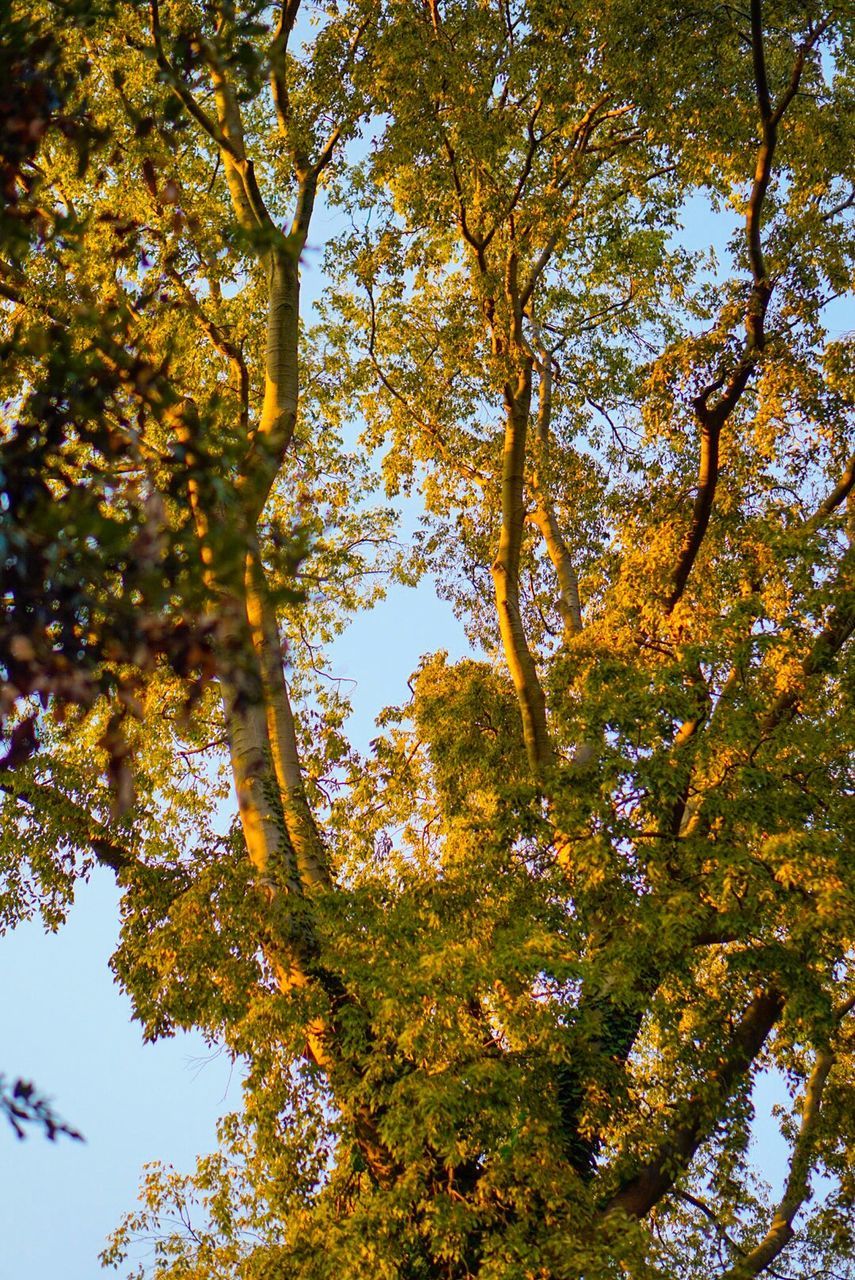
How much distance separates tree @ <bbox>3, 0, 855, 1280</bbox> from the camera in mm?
8906

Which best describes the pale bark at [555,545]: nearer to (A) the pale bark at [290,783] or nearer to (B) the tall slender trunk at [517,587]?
(B) the tall slender trunk at [517,587]

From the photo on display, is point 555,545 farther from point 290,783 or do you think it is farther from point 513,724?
point 290,783


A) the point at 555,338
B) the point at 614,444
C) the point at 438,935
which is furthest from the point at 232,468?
the point at 555,338

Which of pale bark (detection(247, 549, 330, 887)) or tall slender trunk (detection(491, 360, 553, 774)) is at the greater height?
tall slender trunk (detection(491, 360, 553, 774))

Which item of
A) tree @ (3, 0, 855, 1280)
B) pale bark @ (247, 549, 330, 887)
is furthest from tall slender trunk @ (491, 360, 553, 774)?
pale bark @ (247, 549, 330, 887)

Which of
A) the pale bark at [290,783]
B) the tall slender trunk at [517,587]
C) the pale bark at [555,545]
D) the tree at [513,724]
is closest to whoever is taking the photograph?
the tree at [513,724]

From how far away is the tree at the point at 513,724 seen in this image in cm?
891

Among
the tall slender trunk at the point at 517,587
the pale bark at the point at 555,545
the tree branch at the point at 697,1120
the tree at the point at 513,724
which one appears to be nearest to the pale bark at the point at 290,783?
the tree at the point at 513,724

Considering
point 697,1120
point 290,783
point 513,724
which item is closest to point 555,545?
point 513,724

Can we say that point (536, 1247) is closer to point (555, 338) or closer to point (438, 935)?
point (438, 935)

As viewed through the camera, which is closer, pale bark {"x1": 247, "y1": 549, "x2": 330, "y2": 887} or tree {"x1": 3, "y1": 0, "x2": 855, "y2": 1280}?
tree {"x1": 3, "y1": 0, "x2": 855, "y2": 1280}

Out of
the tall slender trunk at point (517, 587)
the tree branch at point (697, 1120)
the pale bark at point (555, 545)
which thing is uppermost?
the pale bark at point (555, 545)

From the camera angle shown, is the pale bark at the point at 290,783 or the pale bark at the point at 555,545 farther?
the pale bark at the point at 555,545

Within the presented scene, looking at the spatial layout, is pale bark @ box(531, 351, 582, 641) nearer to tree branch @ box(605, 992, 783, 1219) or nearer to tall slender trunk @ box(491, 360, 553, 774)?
tall slender trunk @ box(491, 360, 553, 774)
